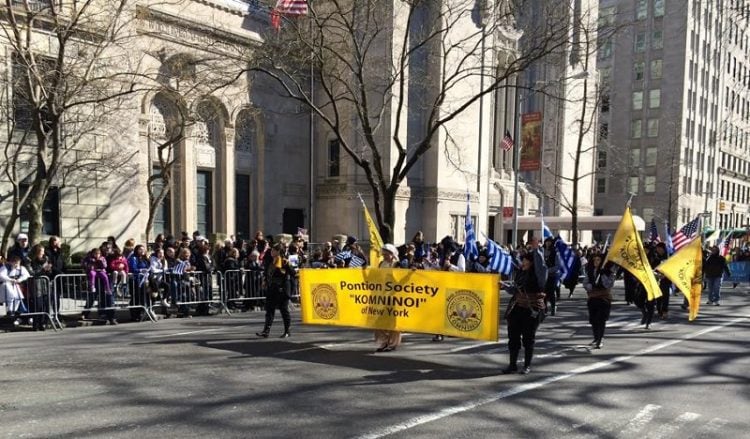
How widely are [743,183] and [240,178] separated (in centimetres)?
7399

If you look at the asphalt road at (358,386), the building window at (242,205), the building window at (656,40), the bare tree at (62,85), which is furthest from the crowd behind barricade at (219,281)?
the building window at (656,40)

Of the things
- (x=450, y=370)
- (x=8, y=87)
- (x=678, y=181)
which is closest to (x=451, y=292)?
(x=450, y=370)

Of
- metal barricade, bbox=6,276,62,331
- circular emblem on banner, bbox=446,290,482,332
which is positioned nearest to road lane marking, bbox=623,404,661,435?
circular emblem on banner, bbox=446,290,482,332

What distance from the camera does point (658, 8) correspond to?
60.6 m

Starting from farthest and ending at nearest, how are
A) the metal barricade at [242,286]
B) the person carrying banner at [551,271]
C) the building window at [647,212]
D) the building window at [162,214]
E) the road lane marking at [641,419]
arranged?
the building window at [647,212] < the building window at [162,214] < the metal barricade at [242,286] < the person carrying banner at [551,271] < the road lane marking at [641,419]

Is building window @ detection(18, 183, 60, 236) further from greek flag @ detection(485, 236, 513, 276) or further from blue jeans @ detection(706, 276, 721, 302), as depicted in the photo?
blue jeans @ detection(706, 276, 721, 302)

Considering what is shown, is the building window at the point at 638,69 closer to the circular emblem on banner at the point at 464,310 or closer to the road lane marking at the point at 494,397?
the road lane marking at the point at 494,397

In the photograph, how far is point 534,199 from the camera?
39.7m

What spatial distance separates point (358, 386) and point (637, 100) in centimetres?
6485

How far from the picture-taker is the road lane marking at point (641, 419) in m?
5.30

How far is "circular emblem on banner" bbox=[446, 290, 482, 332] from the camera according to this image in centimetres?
781

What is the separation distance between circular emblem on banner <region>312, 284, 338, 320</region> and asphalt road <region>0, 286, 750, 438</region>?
0.51m

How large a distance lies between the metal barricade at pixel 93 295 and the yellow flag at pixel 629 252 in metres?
9.24

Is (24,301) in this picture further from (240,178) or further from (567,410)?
(240,178)
